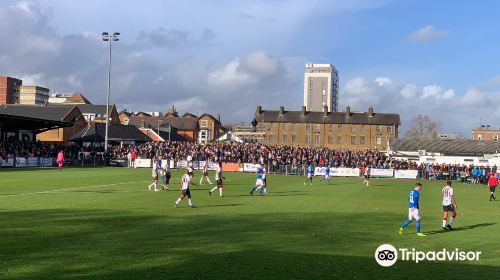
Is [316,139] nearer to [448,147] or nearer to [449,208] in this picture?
[448,147]

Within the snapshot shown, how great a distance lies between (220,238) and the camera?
627 inches

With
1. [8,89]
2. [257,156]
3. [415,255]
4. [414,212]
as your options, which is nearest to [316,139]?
[257,156]

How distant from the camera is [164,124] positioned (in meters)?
141

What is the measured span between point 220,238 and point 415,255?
548 cm

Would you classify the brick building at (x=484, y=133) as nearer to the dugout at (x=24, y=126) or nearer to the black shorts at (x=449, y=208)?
the dugout at (x=24, y=126)

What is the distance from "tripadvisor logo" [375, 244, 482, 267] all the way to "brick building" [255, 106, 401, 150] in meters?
107

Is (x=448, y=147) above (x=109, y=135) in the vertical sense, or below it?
below

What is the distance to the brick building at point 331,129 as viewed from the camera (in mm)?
120188

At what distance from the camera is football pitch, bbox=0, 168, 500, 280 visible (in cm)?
1187

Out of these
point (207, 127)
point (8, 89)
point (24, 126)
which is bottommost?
point (24, 126)

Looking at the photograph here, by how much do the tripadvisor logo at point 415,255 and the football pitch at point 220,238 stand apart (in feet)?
0.89

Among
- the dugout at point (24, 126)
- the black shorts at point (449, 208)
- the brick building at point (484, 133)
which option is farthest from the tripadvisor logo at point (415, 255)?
the brick building at point (484, 133)

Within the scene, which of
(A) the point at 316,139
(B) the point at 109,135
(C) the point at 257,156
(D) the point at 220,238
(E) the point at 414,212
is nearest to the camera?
(D) the point at 220,238

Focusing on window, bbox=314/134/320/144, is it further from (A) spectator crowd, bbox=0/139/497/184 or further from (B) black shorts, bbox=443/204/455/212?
(B) black shorts, bbox=443/204/455/212
